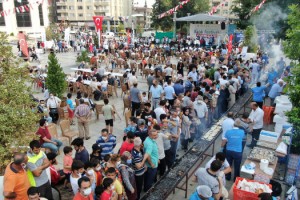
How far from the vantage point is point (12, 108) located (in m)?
5.24

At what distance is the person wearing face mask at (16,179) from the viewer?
4125 mm

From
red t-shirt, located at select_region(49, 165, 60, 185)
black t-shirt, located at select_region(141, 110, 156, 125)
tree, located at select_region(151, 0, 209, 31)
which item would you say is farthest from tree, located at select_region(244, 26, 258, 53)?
red t-shirt, located at select_region(49, 165, 60, 185)

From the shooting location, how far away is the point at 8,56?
19.1 feet

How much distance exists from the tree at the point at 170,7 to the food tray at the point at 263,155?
41.4 metres

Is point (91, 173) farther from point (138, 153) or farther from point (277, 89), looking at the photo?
point (277, 89)

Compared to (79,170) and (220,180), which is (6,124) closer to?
(79,170)

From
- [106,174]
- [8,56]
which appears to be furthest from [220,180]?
[8,56]

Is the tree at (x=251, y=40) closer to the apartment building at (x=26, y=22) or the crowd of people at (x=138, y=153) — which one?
the crowd of people at (x=138, y=153)

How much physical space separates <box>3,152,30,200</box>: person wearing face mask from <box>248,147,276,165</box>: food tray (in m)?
4.71

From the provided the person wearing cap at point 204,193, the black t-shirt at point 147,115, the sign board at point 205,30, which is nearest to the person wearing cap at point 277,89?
the black t-shirt at point 147,115

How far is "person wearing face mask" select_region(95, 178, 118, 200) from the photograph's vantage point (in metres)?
4.18

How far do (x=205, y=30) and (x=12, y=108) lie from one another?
99.5ft

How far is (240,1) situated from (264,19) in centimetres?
509

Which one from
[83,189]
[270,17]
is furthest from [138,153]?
[270,17]
